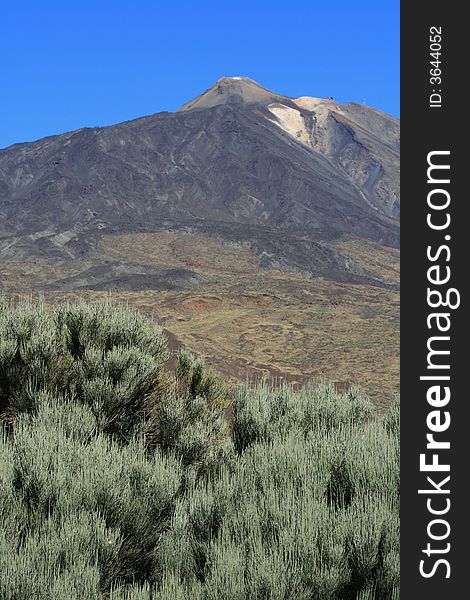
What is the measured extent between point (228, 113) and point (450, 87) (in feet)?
414

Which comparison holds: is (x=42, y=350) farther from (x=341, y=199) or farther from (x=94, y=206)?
(x=341, y=199)

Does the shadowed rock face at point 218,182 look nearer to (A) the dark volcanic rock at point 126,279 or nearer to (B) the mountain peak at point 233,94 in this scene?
(B) the mountain peak at point 233,94

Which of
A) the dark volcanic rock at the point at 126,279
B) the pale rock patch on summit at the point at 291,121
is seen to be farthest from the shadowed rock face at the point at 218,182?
the dark volcanic rock at the point at 126,279

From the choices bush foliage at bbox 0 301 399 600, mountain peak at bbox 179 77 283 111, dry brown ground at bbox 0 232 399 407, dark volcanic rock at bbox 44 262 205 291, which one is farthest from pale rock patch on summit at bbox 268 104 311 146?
bush foliage at bbox 0 301 399 600

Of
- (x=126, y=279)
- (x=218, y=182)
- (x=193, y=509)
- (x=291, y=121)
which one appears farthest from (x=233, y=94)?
(x=193, y=509)

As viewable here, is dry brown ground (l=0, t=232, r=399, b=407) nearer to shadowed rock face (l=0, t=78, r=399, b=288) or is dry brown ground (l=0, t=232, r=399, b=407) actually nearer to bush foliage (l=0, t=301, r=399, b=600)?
shadowed rock face (l=0, t=78, r=399, b=288)

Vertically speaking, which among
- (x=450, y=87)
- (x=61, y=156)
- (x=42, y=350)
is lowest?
(x=42, y=350)

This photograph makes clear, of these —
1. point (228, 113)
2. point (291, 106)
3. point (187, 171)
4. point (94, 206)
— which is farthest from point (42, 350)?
point (291, 106)

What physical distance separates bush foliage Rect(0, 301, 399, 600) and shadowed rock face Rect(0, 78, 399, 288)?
193 ft

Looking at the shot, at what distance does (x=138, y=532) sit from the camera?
389 centimetres

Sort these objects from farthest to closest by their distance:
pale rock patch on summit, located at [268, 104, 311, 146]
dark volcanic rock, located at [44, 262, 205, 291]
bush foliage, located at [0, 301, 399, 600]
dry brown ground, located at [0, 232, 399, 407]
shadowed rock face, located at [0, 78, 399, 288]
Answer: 1. pale rock patch on summit, located at [268, 104, 311, 146]
2. shadowed rock face, located at [0, 78, 399, 288]
3. dark volcanic rock, located at [44, 262, 205, 291]
4. dry brown ground, located at [0, 232, 399, 407]
5. bush foliage, located at [0, 301, 399, 600]

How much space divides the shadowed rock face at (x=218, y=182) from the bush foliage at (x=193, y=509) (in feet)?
193

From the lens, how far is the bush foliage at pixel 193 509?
121 inches

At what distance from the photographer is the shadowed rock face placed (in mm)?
76312
